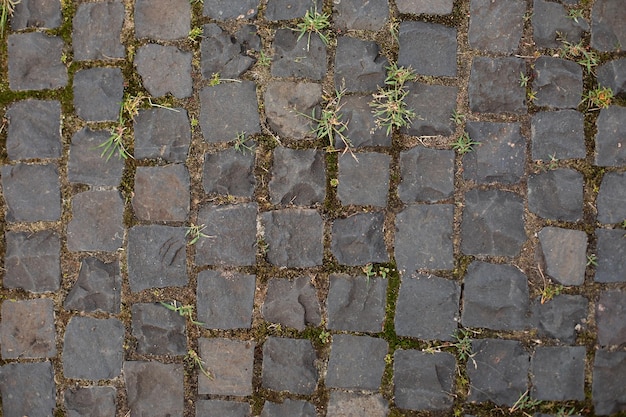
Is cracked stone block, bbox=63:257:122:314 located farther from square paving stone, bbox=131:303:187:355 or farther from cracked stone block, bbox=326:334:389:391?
cracked stone block, bbox=326:334:389:391

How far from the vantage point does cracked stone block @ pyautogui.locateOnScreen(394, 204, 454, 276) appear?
2.98m

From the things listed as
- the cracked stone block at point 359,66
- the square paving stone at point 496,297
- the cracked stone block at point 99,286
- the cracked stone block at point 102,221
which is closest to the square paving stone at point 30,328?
the cracked stone block at point 99,286

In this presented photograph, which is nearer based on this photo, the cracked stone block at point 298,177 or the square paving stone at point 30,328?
the cracked stone block at point 298,177

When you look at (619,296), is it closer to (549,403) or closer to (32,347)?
(549,403)

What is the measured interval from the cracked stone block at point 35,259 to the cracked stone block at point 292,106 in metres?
1.38

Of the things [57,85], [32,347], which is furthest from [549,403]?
[57,85]

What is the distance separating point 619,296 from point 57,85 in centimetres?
325

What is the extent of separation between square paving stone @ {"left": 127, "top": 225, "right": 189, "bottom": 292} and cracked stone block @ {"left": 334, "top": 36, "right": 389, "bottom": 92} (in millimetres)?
1202

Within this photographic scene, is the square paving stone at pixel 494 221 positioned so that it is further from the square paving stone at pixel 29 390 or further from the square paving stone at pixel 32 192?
the square paving stone at pixel 29 390

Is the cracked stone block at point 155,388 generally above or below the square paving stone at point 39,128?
below

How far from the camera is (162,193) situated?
3041 millimetres

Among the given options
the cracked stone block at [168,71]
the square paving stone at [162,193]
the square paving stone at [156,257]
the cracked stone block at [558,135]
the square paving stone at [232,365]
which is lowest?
the square paving stone at [232,365]

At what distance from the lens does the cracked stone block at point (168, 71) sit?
3031 millimetres

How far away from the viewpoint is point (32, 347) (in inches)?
123
